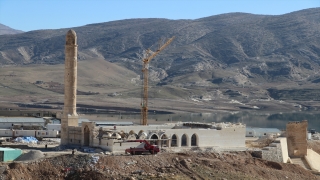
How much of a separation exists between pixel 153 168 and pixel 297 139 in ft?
50.9

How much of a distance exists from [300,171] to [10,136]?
678 inches

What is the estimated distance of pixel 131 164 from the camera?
30609mm

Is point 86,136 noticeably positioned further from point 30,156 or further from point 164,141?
point 30,156

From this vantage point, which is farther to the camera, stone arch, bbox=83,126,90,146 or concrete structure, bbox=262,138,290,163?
concrete structure, bbox=262,138,290,163

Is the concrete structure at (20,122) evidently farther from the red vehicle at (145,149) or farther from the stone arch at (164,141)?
the red vehicle at (145,149)

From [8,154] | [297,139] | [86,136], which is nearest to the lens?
[8,154]

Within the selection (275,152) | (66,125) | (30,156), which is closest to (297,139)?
(275,152)

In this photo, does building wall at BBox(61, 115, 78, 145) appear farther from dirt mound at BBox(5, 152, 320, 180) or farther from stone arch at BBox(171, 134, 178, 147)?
dirt mound at BBox(5, 152, 320, 180)

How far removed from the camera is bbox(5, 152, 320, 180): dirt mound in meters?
28.9

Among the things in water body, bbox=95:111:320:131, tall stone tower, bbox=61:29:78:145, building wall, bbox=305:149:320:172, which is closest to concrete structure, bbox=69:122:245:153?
tall stone tower, bbox=61:29:78:145

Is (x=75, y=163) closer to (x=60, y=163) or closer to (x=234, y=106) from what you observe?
(x=60, y=163)

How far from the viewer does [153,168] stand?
101ft

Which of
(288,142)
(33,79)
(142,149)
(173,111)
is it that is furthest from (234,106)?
(142,149)

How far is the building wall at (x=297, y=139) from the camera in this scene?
43156mm
